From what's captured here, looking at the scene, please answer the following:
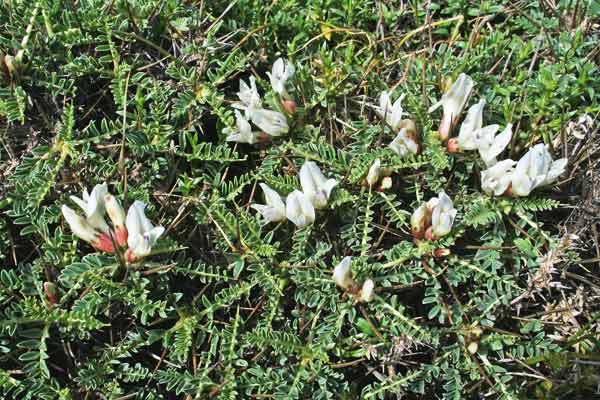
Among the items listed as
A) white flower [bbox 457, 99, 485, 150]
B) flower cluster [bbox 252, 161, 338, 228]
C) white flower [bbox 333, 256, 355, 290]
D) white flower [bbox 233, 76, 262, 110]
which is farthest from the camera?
white flower [bbox 233, 76, 262, 110]

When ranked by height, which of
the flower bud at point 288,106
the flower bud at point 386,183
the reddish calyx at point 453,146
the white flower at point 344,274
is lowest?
the white flower at point 344,274

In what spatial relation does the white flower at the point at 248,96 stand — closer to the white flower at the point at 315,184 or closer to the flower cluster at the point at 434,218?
the white flower at the point at 315,184

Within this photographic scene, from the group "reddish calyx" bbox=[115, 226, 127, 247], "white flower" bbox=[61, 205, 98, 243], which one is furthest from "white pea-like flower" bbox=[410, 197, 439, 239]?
"white flower" bbox=[61, 205, 98, 243]

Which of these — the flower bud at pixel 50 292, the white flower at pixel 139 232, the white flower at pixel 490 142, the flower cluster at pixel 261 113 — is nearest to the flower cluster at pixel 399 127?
the white flower at pixel 490 142

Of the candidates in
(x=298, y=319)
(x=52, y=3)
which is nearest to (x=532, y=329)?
(x=298, y=319)

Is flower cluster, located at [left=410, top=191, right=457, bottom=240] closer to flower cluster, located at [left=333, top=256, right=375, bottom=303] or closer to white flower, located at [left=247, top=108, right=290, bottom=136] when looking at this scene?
flower cluster, located at [left=333, top=256, right=375, bottom=303]

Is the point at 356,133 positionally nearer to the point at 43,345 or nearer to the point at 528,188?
the point at 528,188

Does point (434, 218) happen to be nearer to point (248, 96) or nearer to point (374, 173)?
point (374, 173)
